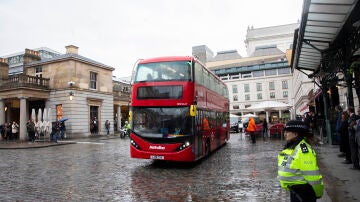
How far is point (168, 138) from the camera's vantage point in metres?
10.2

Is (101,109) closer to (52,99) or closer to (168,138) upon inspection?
(52,99)

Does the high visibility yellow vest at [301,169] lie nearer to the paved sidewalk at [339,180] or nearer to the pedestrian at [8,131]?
the paved sidewalk at [339,180]

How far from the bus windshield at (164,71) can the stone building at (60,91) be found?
58.4ft

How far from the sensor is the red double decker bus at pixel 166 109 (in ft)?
33.3

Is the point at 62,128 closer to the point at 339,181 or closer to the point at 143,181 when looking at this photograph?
the point at 143,181

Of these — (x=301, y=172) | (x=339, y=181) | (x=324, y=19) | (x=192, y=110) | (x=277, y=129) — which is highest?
(x=324, y=19)

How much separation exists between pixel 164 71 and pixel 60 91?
852 inches

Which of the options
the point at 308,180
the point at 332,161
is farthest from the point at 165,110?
the point at 308,180

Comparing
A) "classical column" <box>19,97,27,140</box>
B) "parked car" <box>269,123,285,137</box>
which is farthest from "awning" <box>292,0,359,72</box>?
"classical column" <box>19,97,27,140</box>

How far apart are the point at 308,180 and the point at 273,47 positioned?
292 ft

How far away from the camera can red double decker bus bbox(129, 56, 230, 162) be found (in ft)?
33.3

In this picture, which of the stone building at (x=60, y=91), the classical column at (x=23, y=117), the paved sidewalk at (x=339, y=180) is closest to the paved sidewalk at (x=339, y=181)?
the paved sidewalk at (x=339, y=180)

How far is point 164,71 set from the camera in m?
10.5

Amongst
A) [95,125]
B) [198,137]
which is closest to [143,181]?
[198,137]
